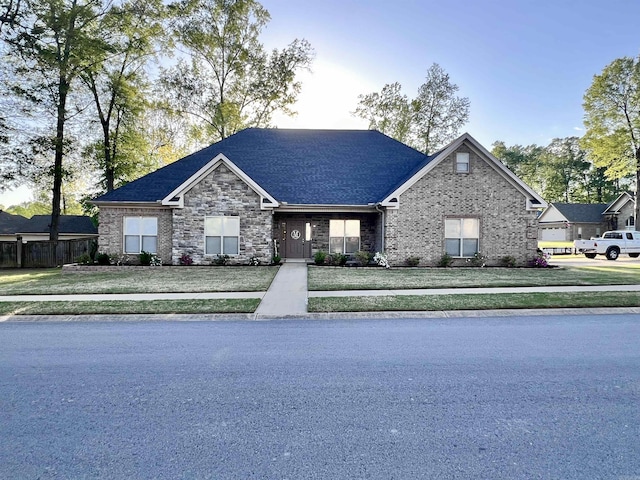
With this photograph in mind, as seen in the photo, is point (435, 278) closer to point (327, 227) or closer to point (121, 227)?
point (327, 227)

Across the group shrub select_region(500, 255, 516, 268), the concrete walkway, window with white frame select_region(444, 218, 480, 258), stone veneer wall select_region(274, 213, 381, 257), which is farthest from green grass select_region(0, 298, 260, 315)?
Result: shrub select_region(500, 255, 516, 268)

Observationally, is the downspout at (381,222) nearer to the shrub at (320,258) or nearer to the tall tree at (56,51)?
the shrub at (320,258)

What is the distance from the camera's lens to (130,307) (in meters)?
8.68

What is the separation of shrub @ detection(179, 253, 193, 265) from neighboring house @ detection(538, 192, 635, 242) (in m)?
47.8

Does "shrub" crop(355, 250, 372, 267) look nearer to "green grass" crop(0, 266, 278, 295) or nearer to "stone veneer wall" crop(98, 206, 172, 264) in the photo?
"green grass" crop(0, 266, 278, 295)

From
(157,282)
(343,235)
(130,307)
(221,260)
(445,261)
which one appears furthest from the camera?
(343,235)

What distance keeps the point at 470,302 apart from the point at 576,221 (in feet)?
156

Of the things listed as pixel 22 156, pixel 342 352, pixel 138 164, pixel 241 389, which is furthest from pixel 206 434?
pixel 138 164

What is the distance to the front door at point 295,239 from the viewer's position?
19.9 m

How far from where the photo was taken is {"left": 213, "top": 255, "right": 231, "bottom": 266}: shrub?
17328mm

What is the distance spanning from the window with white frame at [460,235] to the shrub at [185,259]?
483 inches

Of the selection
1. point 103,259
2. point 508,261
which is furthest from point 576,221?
point 103,259

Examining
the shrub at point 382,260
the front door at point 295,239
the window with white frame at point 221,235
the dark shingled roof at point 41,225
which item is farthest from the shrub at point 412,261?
the dark shingled roof at point 41,225

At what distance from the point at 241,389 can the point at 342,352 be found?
6.17 feet
